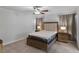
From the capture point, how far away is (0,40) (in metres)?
2.16

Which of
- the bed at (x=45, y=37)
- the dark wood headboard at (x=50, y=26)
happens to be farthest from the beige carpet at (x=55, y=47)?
the dark wood headboard at (x=50, y=26)

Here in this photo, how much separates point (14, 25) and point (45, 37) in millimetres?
1475

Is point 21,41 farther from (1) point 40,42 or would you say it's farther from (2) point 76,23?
(2) point 76,23

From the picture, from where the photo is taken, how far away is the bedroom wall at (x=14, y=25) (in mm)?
2276

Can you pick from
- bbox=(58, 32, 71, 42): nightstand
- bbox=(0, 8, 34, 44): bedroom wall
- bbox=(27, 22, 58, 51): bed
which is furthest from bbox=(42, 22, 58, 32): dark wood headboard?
bbox=(0, 8, 34, 44): bedroom wall

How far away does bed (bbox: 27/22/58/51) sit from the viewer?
95.2 inches

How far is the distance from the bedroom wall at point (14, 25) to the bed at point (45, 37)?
31cm

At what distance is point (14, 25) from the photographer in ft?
7.88

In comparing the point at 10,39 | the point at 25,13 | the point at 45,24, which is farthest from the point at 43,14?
the point at 10,39

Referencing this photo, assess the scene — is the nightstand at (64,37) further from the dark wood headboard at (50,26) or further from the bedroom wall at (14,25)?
the bedroom wall at (14,25)

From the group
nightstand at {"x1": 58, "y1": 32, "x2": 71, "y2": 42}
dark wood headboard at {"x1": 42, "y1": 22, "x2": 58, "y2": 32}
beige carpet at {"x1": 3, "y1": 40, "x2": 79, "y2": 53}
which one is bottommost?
beige carpet at {"x1": 3, "y1": 40, "x2": 79, "y2": 53}

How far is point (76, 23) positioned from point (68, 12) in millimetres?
413

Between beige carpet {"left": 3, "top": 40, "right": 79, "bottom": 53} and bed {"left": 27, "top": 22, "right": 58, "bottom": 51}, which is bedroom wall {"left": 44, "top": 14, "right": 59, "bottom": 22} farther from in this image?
beige carpet {"left": 3, "top": 40, "right": 79, "bottom": 53}

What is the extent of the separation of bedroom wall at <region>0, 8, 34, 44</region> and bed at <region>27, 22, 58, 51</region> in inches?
12.1
